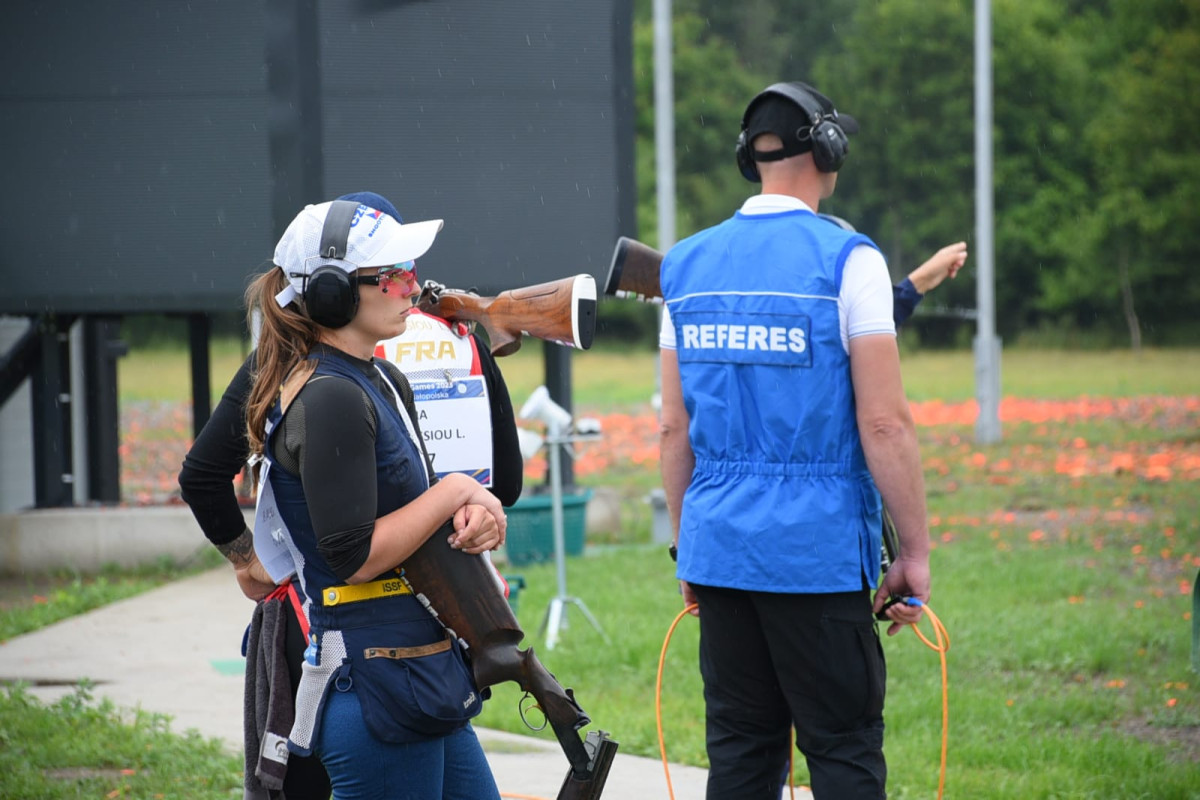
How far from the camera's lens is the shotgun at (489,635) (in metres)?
2.81

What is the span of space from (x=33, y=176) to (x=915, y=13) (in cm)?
3566

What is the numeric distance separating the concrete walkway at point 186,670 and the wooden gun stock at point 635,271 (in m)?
1.80

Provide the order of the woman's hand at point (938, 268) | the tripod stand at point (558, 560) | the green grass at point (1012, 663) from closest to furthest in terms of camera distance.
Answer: the woman's hand at point (938, 268)
the green grass at point (1012, 663)
the tripod stand at point (558, 560)

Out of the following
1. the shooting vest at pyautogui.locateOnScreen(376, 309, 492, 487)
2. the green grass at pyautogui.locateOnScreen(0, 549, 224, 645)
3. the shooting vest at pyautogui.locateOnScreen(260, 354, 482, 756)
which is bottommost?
the green grass at pyautogui.locateOnScreen(0, 549, 224, 645)

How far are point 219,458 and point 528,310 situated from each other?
1274 mm

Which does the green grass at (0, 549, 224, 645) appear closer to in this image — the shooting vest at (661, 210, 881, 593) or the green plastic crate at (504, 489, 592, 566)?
the green plastic crate at (504, 489, 592, 566)

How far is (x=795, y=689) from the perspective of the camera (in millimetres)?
3395

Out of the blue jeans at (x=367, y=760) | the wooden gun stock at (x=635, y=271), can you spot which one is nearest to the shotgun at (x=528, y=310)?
the wooden gun stock at (x=635, y=271)

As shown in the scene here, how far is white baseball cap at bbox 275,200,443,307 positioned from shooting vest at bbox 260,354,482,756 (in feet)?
0.63

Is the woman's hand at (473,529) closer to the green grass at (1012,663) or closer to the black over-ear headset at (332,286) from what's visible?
the black over-ear headset at (332,286)

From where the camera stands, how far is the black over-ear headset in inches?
110

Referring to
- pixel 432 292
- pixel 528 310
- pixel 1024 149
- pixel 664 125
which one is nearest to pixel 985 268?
pixel 664 125

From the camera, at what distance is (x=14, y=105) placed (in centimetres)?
953

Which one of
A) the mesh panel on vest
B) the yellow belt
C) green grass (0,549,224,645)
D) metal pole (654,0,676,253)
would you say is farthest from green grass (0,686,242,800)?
metal pole (654,0,676,253)
